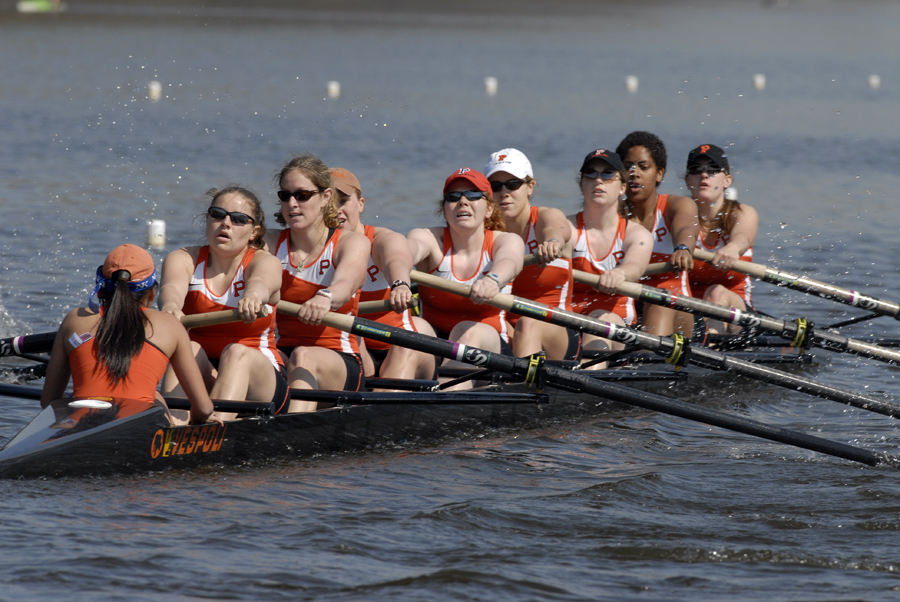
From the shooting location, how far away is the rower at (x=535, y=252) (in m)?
6.94

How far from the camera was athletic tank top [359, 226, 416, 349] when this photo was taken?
6.48 metres

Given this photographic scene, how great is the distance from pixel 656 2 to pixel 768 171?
57.9m

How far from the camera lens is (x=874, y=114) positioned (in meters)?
25.0

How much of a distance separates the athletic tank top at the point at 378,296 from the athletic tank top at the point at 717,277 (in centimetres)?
298

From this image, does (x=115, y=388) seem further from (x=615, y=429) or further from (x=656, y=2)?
(x=656, y=2)

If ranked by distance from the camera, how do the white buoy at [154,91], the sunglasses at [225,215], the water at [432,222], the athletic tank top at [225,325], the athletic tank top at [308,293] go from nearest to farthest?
the water at [432,222], the sunglasses at [225,215], the athletic tank top at [225,325], the athletic tank top at [308,293], the white buoy at [154,91]

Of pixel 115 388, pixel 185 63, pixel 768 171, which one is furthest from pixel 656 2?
pixel 115 388

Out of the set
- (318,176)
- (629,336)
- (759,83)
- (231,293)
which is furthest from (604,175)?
(759,83)

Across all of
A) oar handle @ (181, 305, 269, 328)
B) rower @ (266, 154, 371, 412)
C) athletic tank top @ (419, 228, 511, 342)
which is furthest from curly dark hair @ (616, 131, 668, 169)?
oar handle @ (181, 305, 269, 328)

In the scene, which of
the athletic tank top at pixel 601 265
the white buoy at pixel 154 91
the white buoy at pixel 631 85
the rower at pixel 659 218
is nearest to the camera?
the athletic tank top at pixel 601 265

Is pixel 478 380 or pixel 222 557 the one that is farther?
pixel 478 380

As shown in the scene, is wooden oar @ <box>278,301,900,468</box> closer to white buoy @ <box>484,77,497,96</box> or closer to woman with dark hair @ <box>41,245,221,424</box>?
woman with dark hair @ <box>41,245,221,424</box>

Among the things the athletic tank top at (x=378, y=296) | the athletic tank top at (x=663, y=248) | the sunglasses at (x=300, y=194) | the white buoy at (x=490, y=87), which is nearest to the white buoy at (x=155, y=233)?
the athletic tank top at (x=378, y=296)

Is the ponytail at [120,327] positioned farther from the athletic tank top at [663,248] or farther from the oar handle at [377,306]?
the athletic tank top at [663,248]
